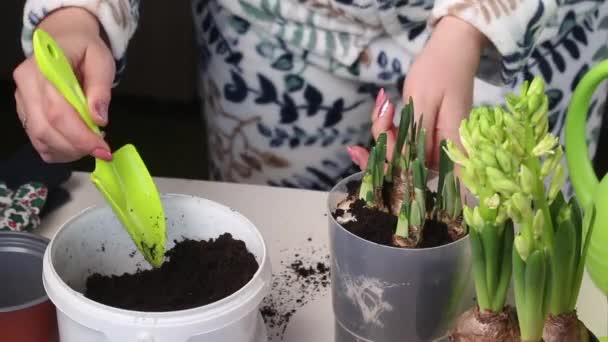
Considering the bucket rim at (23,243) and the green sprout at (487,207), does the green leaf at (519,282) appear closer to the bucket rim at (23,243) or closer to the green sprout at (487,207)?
the green sprout at (487,207)

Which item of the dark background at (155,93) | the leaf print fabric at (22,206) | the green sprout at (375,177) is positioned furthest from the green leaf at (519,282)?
the dark background at (155,93)

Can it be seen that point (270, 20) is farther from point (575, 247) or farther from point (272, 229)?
point (575, 247)

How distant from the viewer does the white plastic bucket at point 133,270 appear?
1.15ft

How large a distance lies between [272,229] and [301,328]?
3.8 inches

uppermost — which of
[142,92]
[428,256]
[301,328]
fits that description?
[428,256]

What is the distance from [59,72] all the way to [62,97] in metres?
0.02

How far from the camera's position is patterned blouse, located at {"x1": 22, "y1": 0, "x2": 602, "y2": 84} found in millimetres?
530

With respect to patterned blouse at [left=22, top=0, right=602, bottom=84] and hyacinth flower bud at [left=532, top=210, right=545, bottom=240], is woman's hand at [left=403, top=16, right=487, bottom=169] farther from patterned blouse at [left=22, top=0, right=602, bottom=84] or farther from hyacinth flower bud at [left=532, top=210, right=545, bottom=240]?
hyacinth flower bud at [left=532, top=210, right=545, bottom=240]

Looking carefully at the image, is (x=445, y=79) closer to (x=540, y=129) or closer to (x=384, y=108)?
(x=384, y=108)

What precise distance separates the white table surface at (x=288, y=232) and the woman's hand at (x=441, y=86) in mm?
92

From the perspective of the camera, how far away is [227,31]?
0.66m

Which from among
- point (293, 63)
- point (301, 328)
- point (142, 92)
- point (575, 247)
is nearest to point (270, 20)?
point (293, 63)

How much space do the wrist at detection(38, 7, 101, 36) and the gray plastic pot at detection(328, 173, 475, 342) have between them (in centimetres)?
20

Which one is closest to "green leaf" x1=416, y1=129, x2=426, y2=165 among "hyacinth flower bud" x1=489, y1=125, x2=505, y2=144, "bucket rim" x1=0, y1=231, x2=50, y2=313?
"hyacinth flower bud" x1=489, y1=125, x2=505, y2=144
